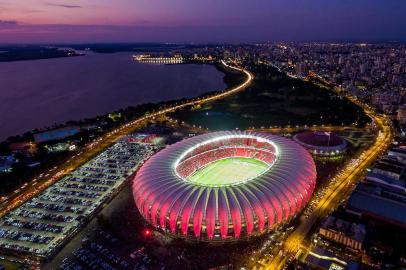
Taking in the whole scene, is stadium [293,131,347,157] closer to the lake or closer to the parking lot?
the parking lot

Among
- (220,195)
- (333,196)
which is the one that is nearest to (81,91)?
(220,195)

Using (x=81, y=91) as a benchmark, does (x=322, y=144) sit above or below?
below

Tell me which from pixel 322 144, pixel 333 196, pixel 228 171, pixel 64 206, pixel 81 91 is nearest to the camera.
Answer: pixel 333 196

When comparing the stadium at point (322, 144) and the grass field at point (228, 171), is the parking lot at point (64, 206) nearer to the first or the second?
the grass field at point (228, 171)

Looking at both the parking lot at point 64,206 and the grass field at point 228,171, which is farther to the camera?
the grass field at point 228,171

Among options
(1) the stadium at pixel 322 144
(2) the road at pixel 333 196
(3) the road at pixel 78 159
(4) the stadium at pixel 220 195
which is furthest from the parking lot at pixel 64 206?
(1) the stadium at pixel 322 144

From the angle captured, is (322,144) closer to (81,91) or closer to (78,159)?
(78,159)

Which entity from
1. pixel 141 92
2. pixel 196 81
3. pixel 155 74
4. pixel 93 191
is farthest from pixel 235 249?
pixel 155 74
